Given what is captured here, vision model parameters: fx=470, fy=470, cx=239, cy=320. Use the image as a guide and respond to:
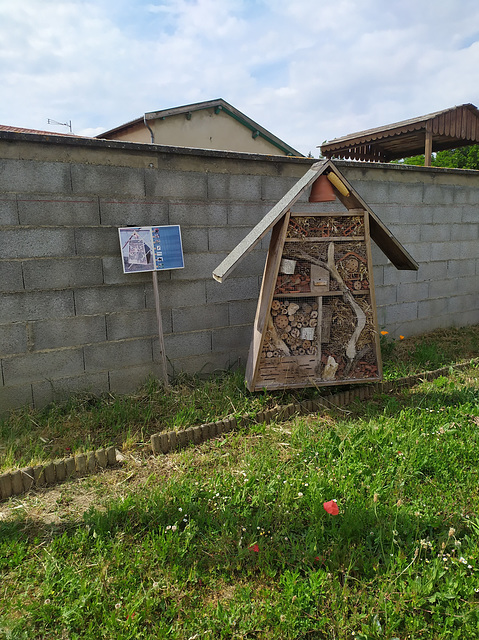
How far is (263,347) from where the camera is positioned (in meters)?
3.93

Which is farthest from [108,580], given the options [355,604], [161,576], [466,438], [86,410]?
[466,438]

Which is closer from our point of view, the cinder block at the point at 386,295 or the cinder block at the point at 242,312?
the cinder block at the point at 242,312

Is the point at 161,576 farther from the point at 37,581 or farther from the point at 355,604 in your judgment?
the point at 355,604

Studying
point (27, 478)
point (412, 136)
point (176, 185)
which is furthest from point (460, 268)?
point (27, 478)

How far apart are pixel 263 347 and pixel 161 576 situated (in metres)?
2.03

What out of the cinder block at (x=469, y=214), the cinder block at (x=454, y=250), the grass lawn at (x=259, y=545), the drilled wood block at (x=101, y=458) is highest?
the cinder block at (x=469, y=214)

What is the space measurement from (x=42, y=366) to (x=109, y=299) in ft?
2.62

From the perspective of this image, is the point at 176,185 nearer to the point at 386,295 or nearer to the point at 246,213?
the point at 246,213

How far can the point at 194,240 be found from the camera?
179 inches

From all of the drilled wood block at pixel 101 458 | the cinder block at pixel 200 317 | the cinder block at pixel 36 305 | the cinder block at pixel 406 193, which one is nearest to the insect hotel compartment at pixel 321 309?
the cinder block at pixel 200 317

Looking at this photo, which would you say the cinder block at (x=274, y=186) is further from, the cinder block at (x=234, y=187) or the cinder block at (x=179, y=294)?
the cinder block at (x=179, y=294)

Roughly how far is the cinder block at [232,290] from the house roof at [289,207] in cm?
92

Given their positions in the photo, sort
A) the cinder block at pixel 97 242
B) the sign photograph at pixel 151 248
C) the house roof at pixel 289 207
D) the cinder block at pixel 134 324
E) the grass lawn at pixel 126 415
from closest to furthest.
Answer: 1. the grass lawn at pixel 126 415
2. the house roof at pixel 289 207
3. the cinder block at pixel 97 242
4. the sign photograph at pixel 151 248
5. the cinder block at pixel 134 324

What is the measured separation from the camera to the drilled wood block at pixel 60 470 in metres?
3.06
